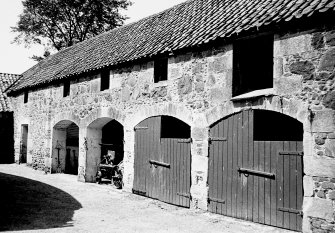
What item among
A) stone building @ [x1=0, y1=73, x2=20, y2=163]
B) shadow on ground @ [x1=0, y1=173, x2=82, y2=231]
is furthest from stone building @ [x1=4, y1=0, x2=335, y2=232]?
stone building @ [x1=0, y1=73, x2=20, y2=163]

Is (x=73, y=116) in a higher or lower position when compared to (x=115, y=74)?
lower

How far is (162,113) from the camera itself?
30.7 ft

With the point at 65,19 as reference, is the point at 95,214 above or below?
below

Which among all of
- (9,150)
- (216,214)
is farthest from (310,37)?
(9,150)

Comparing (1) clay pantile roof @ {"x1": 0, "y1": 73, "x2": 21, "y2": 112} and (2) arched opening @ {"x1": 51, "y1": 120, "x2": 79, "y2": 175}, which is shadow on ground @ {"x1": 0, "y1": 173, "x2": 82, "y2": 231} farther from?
(1) clay pantile roof @ {"x1": 0, "y1": 73, "x2": 21, "y2": 112}

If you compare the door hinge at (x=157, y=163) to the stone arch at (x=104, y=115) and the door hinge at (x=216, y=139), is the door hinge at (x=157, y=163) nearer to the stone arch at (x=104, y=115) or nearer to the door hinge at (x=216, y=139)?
the door hinge at (x=216, y=139)

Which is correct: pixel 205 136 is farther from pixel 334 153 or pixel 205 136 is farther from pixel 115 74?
pixel 115 74

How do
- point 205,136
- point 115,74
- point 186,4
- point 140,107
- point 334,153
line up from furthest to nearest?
point 186,4, point 115,74, point 140,107, point 205,136, point 334,153

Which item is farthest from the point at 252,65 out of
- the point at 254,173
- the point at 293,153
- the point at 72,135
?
the point at 72,135

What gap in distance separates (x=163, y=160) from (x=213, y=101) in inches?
98.8

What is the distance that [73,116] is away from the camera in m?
13.5

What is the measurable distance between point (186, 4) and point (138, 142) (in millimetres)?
5913

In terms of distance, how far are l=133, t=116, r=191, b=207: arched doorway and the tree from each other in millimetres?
19156

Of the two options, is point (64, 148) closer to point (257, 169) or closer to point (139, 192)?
point (139, 192)
